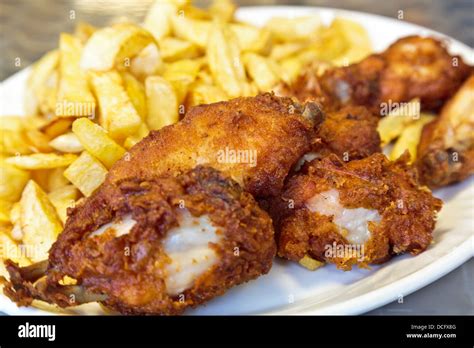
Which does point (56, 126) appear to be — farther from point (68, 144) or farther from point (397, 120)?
point (397, 120)

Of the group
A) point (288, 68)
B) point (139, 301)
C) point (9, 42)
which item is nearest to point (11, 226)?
point (139, 301)

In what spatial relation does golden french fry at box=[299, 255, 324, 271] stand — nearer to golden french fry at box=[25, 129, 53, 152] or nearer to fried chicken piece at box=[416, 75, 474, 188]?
fried chicken piece at box=[416, 75, 474, 188]

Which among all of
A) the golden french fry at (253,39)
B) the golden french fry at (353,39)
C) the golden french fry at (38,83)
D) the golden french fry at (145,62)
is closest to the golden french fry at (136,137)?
the golden french fry at (145,62)

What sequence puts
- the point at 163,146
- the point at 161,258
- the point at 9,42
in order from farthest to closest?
1. the point at 9,42
2. the point at 163,146
3. the point at 161,258

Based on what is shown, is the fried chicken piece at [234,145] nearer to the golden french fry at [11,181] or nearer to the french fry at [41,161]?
the french fry at [41,161]

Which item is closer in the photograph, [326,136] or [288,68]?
[326,136]
